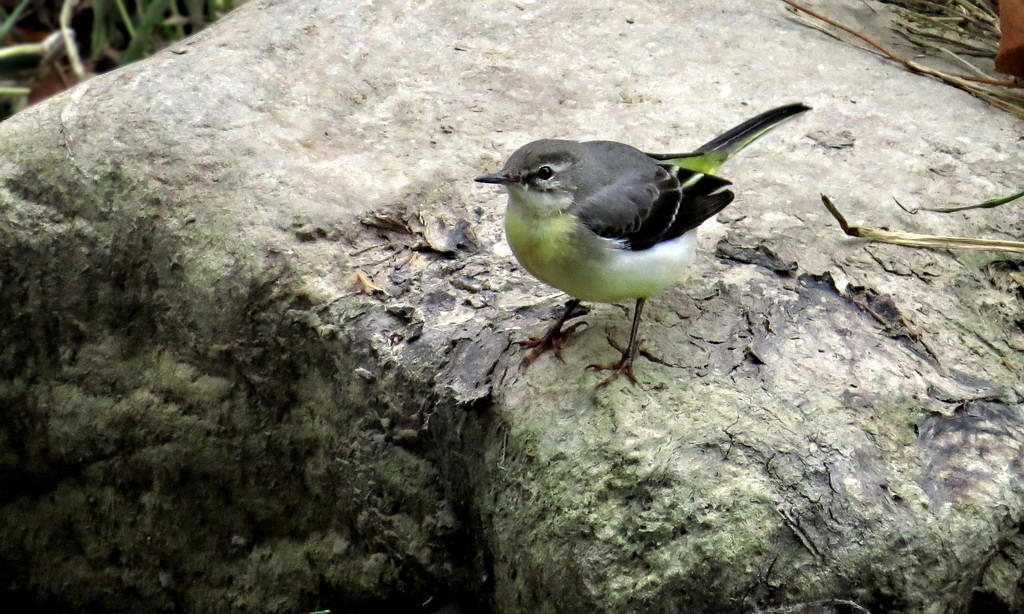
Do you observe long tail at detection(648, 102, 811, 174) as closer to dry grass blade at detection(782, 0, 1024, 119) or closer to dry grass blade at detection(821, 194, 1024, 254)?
dry grass blade at detection(821, 194, 1024, 254)

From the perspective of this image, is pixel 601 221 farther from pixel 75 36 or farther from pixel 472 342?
pixel 75 36

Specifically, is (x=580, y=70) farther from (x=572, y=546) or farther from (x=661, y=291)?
(x=572, y=546)

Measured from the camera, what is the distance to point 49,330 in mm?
5039

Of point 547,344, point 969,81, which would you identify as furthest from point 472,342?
point 969,81

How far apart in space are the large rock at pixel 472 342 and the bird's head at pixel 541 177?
49 centimetres

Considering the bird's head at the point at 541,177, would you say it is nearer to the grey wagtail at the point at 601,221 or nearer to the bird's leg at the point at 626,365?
the grey wagtail at the point at 601,221

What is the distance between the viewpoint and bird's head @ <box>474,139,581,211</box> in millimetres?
3896

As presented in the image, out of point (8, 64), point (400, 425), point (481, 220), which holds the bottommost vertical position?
point (8, 64)

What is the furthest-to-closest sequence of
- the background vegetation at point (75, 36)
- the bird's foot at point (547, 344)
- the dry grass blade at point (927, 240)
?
the background vegetation at point (75, 36) → the dry grass blade at point (927, 240) → the bird's foot at point (547, 344)

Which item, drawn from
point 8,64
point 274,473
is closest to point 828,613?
point 274,473

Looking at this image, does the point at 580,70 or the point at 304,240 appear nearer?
the point at 304,240

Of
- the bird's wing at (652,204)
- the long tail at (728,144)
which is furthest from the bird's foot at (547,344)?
the long tail at (728,144)

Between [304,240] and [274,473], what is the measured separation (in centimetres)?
102

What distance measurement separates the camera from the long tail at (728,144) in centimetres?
451
